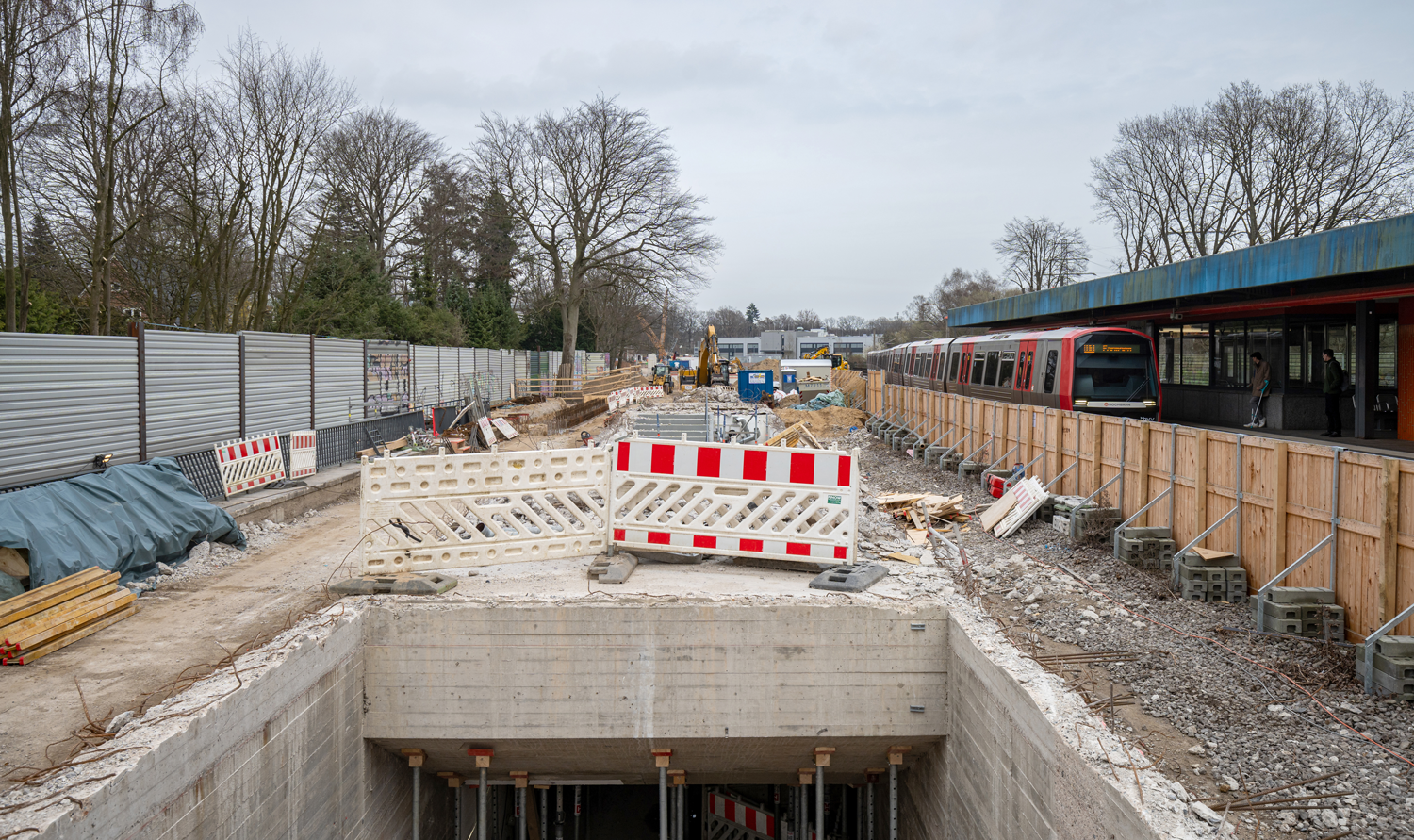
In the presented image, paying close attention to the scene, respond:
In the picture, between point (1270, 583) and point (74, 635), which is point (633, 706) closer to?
point (74, 635)

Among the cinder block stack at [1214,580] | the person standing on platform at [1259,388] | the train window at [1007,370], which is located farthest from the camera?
the train window at [1007,370]

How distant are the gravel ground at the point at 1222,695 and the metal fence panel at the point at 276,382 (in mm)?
12036

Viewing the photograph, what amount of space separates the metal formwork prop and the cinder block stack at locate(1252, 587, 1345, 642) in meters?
6.58

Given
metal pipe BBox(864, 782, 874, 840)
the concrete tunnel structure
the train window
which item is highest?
the train window

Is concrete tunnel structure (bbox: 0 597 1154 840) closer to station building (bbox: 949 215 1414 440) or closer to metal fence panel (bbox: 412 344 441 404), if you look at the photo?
station building (bbox: 949 215 1414 440)

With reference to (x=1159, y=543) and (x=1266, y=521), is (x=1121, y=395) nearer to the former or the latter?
(x=1159, y=543)

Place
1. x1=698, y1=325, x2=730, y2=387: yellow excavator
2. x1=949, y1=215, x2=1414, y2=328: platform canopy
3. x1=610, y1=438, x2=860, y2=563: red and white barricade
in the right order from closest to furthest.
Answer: x1=610, y1=438, x2=860, y2=563: red and white barricade < x1=949, y1=215, x2=1414, y2=328: platform canopy < x1=698, y1=325, x2=730, y2=387: yellow excavator

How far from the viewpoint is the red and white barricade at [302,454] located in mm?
15953

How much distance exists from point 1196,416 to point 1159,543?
1708 cm

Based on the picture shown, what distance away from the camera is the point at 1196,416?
24047mm

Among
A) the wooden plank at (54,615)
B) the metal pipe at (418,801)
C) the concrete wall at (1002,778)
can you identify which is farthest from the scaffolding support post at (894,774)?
the wooden plank at (54,615)

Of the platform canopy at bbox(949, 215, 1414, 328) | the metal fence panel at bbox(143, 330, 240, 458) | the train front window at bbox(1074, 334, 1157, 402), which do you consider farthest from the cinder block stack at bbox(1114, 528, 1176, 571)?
the metal fence panel at bbox(143, 330, 240, 458)

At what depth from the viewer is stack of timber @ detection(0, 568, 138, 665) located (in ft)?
22.6

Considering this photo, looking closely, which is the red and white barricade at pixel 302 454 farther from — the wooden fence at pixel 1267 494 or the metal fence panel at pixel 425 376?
the wooden fence at pixel 1267 494
